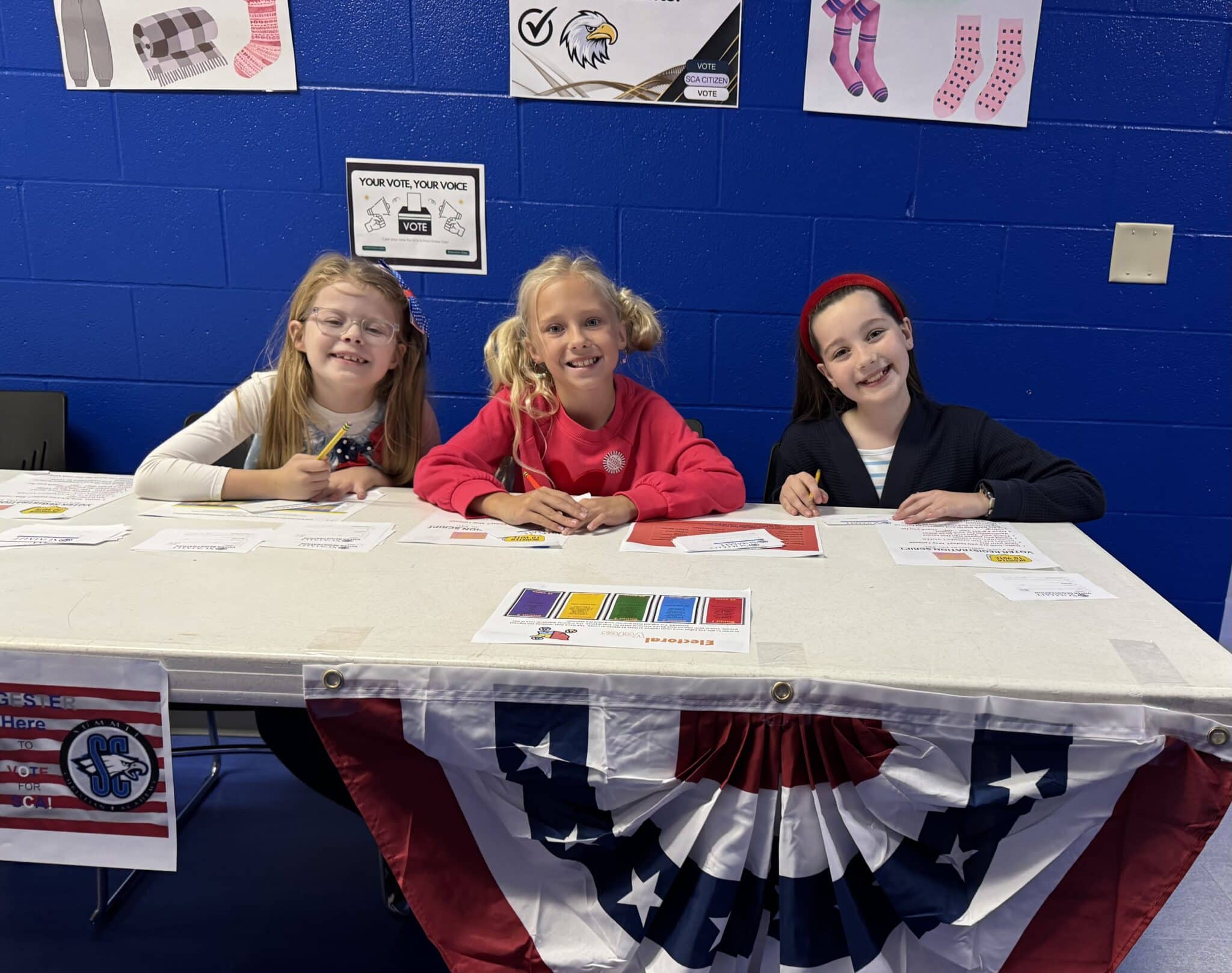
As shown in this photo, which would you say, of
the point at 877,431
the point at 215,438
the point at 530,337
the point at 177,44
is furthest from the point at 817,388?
the point at 177,44

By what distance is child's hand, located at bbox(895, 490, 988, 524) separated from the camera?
4.51ft

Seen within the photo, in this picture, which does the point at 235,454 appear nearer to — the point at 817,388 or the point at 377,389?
the point at 377,389

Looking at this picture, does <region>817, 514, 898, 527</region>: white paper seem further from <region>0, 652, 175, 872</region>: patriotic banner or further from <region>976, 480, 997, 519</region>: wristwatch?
<region>0, 652, 175, 872</region>: patriotic banner

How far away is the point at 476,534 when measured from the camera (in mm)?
1255

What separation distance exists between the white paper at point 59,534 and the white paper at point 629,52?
1348 mm

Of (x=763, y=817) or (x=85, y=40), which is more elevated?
(x=85, y=40)

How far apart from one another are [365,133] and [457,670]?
5.41ft

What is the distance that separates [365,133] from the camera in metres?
2.02

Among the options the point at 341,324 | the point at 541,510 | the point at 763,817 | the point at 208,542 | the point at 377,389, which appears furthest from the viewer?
the point at 377,389

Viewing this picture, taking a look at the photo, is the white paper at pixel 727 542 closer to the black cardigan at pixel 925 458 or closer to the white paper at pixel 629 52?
the black cardigan at pixel 925 458

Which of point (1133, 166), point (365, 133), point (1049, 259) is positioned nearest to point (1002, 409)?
point (1049, 259)

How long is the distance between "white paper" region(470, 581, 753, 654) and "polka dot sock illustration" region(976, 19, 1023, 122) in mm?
1570

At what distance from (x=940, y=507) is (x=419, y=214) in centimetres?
141

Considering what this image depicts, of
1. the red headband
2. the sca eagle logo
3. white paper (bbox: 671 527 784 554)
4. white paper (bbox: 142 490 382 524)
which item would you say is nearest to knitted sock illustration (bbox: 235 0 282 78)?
the sca eagle logo
